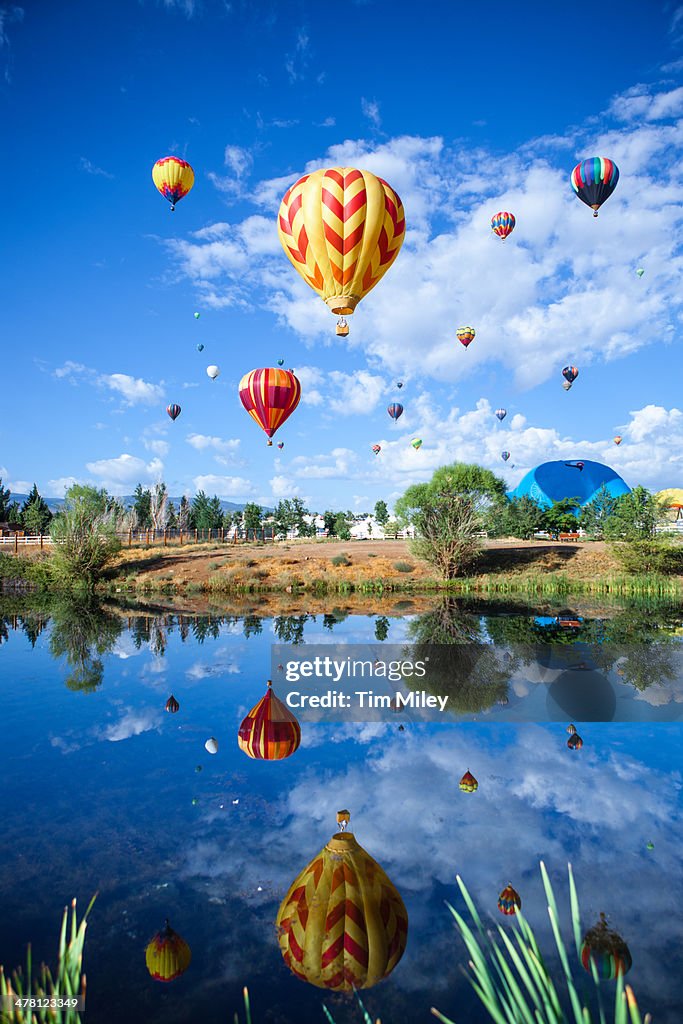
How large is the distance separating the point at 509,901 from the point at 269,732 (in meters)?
5.25

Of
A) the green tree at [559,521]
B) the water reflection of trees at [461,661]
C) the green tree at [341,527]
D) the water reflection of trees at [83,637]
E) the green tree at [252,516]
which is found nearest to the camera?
the water reflection of trees at [461,661]

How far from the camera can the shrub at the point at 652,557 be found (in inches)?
1196

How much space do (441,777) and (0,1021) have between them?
5858mm

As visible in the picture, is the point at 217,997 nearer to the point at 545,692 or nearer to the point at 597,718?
the point at 597,718

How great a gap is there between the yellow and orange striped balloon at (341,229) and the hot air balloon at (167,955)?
14.0m

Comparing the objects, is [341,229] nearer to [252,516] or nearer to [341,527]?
[341,527]

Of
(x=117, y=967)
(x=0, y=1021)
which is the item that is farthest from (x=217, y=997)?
(x=0, y=1021)

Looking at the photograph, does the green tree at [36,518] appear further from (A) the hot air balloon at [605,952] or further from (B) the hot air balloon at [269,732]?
(A) the hot air balloon at [605,952]

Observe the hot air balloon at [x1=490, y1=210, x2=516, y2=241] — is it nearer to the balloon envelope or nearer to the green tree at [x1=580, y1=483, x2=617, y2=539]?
the balloon envelope

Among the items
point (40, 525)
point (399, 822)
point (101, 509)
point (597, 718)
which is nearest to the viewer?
point (399, 822)

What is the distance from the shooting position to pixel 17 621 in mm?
22031

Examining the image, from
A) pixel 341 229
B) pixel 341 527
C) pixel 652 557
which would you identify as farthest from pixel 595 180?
pixel 341 527

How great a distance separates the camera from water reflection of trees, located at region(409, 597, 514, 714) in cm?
1159

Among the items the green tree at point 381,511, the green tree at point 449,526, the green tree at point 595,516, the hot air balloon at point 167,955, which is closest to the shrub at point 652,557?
the green tree at point 449,526
